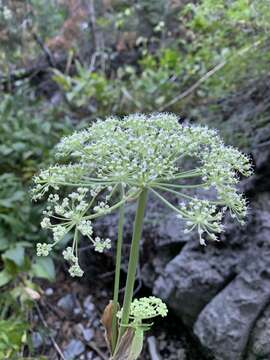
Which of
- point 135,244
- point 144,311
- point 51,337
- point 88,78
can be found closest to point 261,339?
point 144,311

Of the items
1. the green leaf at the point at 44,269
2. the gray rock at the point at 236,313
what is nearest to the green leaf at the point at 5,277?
the green leaf at the point at 44,269

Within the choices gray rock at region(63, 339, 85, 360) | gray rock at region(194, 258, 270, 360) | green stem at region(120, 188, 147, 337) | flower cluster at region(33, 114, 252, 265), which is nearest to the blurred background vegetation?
gray rock at region(63, 339, 85, 360)

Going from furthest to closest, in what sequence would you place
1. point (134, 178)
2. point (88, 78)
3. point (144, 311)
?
point (88, 78), point (144, 311), point (134, 178)

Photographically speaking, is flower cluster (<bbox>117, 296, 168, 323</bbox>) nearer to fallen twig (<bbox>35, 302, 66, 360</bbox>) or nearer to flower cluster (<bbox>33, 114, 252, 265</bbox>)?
flower cluster (<bbox>33, 114, 252, 265</bbox>)

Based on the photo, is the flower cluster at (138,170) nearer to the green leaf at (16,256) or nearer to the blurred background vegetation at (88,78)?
the blurred background vegetation at (88,78)

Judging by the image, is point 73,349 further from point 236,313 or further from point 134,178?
point 134,178
